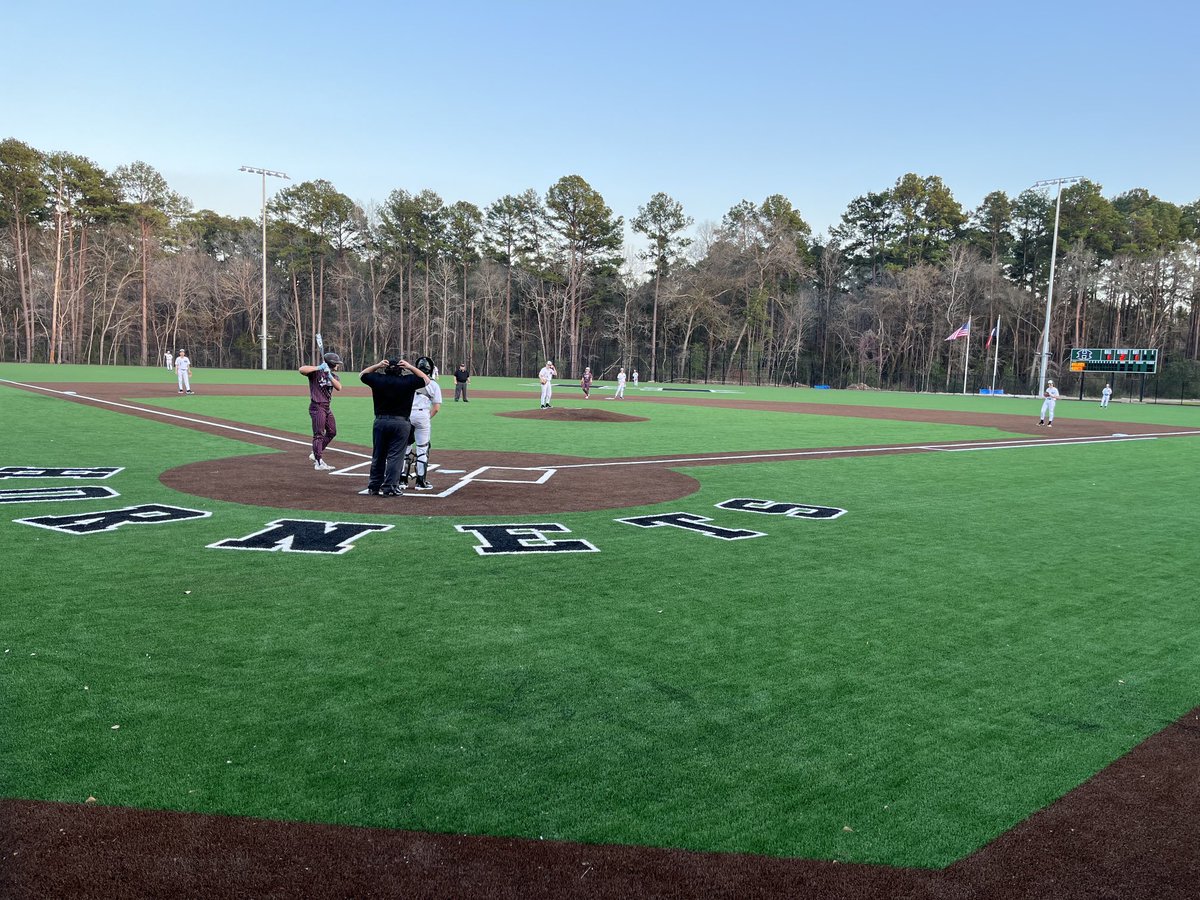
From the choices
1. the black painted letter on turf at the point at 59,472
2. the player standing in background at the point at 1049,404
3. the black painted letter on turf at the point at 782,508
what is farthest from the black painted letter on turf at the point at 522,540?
the player standing in background at the point at 1049,404

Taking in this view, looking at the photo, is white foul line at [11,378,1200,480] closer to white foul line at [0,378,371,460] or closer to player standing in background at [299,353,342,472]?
white foul line at [0,378,371,460]

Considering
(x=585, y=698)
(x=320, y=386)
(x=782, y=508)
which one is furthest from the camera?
(x=320, y=386)

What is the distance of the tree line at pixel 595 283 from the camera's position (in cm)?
8225

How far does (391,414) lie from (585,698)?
7.28 m

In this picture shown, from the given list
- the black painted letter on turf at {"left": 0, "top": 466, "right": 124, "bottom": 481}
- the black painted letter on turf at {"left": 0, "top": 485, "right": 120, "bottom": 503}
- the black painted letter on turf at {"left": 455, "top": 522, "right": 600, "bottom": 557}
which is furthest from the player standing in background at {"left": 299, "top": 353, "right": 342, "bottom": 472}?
the black painted letter on turf at {"left": 455, "top": 522, "right": 600, "bottom": 557}

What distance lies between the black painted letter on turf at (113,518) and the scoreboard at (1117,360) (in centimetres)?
5855

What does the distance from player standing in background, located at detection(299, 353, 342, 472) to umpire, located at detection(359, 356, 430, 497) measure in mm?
2345

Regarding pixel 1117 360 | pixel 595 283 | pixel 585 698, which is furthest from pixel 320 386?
pixel 595 283

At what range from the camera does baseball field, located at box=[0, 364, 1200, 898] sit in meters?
3.37

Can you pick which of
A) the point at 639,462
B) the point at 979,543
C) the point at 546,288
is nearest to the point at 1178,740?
the point at 979,543

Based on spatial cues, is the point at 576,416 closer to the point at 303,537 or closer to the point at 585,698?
the point at 303,537

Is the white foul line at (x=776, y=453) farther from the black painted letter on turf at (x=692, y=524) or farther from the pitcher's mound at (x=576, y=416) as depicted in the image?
the pitcher's mound at (x=576, y=416)

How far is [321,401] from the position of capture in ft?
44.9

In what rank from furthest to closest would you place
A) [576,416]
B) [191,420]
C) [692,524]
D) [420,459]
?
[576,416]
[191,420]
[420,459]
[692,524]
